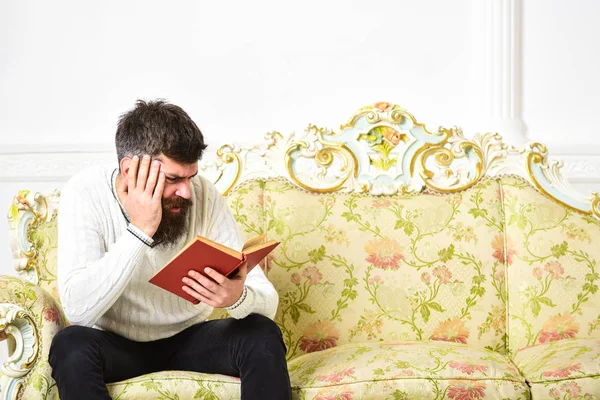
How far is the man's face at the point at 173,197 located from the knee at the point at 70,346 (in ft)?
0.97

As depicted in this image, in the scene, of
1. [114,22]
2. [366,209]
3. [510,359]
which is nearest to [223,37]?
[114,22]

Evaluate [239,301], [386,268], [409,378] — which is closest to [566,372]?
[409,378]

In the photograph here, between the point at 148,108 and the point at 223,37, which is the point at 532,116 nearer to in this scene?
the point at 223,37

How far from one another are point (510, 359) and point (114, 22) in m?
2.28

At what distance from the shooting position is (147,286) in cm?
205

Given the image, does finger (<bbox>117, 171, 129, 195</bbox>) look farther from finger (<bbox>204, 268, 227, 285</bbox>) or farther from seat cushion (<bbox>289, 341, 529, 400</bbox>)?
seat cushion (<bbox>289, 341, 529, 400</bbox>)

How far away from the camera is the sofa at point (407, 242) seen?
95.6 inches

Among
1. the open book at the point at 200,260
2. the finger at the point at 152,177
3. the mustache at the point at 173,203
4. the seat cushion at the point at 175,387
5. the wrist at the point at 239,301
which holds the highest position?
the finger at the point at 152,177

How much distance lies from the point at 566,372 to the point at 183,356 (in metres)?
0.95

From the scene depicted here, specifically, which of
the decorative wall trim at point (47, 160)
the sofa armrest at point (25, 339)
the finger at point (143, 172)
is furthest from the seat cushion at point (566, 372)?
the decorative wall trim at point (47, 160)

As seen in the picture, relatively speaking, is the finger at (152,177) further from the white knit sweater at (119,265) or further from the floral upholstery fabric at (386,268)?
the floral upholstery fabric at (386,268)

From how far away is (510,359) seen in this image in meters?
2.36

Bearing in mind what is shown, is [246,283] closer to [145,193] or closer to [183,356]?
[183,356]

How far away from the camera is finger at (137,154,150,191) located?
1933 mm
